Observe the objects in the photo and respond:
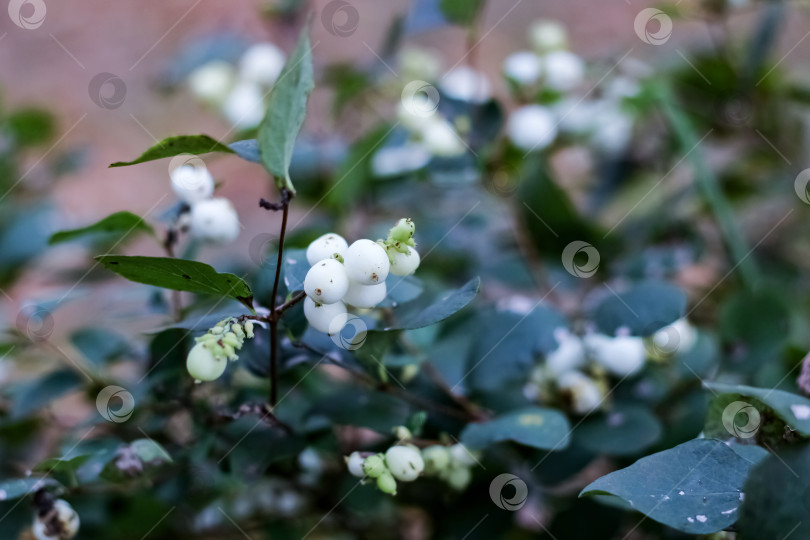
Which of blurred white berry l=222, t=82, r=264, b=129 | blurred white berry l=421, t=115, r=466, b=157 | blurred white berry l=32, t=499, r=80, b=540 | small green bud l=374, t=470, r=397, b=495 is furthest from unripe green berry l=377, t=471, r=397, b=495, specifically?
blurred white berry l=222, t=82, r=264, b=129

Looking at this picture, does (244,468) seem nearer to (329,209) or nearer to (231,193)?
(329,209)

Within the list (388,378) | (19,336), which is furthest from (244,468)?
(19,336)

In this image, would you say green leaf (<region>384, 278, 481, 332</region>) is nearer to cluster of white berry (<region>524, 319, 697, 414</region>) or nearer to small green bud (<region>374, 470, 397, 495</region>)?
small green bud (<region>374, 470, 397, 495</region>)

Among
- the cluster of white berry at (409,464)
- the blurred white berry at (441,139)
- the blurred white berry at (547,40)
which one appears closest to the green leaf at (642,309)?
the cluster of white berry at (409,464)

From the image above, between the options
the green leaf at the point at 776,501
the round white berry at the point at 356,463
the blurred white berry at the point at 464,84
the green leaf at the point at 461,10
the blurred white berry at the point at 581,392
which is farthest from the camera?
the blurred white berry at the point at 464,84

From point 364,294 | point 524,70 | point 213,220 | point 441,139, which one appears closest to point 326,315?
point 364,294

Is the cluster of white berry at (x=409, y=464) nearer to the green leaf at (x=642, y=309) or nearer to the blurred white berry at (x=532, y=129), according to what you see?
the green leaf at (x=642, y=309)

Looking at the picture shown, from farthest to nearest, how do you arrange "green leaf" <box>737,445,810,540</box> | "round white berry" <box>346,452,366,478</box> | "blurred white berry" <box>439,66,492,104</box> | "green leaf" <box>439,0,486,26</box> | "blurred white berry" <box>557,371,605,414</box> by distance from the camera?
"blurred white berry" <box>439,66,492,104</box> < "green leaf" <box>439,0,486,26</box> < "blurred white berry" <box>557,371,605,414</box> < "round white berry" <box>346,452,366,478</box> < "green leaf" <box>737,445,810,540</box>
